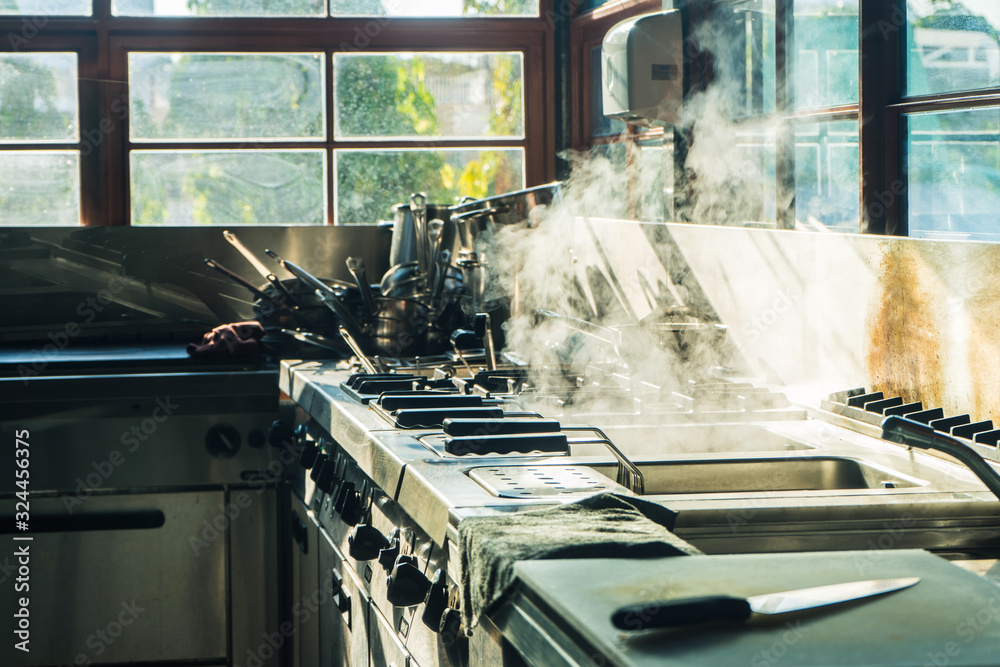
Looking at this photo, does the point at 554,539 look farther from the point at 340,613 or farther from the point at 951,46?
the point at 951,46

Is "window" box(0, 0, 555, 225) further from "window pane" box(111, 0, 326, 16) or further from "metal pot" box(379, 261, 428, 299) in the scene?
"metal pot" box(379, 261, 428, 299)

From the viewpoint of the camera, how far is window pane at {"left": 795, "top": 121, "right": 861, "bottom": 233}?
242 cm

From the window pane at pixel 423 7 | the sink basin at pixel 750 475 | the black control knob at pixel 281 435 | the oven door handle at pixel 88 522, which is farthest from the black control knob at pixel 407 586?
the window pane at pixel 423 7

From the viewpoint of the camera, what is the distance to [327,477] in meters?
2.09

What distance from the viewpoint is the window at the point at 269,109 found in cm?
383

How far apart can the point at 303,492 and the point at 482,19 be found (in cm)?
219

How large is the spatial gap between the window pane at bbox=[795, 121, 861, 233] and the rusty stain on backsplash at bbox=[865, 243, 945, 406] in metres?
0.61

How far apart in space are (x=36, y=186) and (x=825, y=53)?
2811mm

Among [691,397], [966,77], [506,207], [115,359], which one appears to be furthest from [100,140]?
[966,77]

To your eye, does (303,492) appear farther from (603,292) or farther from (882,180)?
(882,180)

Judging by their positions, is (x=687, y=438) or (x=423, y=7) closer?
(x=687, y=438)

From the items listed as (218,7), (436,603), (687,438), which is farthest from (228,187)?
(436,603)

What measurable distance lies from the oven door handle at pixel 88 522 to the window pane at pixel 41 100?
1577 millimetres

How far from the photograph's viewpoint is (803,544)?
128cm
